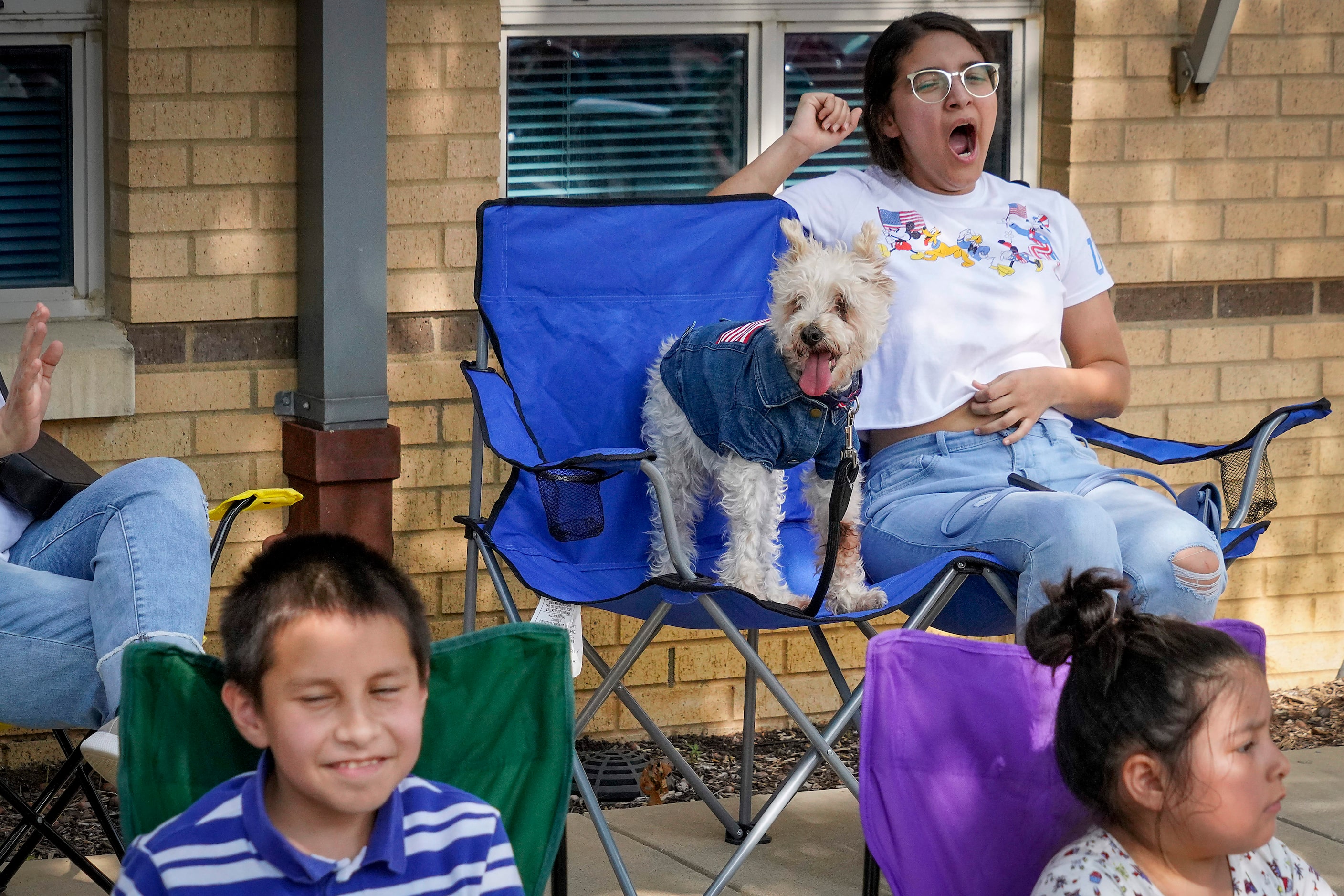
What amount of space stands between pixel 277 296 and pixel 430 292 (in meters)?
0.35

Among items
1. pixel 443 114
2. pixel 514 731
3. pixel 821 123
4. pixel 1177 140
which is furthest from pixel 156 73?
pixel 1177 140

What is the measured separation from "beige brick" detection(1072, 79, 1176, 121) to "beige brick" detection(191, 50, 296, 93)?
6.28 feet

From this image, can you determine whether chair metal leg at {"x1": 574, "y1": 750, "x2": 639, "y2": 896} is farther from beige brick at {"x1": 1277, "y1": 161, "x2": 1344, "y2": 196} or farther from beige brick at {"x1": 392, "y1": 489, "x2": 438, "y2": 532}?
beige brick at {"x1": 1277, "y1": 161, "x2": 1344, "y2": 196}

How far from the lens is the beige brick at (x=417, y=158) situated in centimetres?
371

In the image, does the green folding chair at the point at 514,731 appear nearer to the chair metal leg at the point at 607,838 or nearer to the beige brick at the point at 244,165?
the chair metal leg at the point at 607,838

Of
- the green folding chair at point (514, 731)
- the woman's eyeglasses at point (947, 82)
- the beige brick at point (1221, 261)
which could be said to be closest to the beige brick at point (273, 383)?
the woman's eyeglasses at point (947, 82)

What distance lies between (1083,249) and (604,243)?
100cm

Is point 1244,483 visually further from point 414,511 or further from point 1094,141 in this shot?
point 414,511

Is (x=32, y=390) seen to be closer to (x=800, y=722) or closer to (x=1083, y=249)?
(x=800, y=722)

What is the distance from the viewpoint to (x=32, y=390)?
243cm

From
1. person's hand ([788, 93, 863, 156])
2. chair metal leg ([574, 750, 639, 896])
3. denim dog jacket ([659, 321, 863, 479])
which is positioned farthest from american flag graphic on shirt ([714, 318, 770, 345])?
chair metal leg ([574, 750, 639, 896])

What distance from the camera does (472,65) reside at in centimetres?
375

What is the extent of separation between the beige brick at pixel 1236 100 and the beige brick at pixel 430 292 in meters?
1.87

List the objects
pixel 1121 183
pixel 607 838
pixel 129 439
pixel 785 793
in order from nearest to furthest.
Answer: pixel 785 793 → pixel 607 838 → pixel 129 439 → pixel 1121 183
